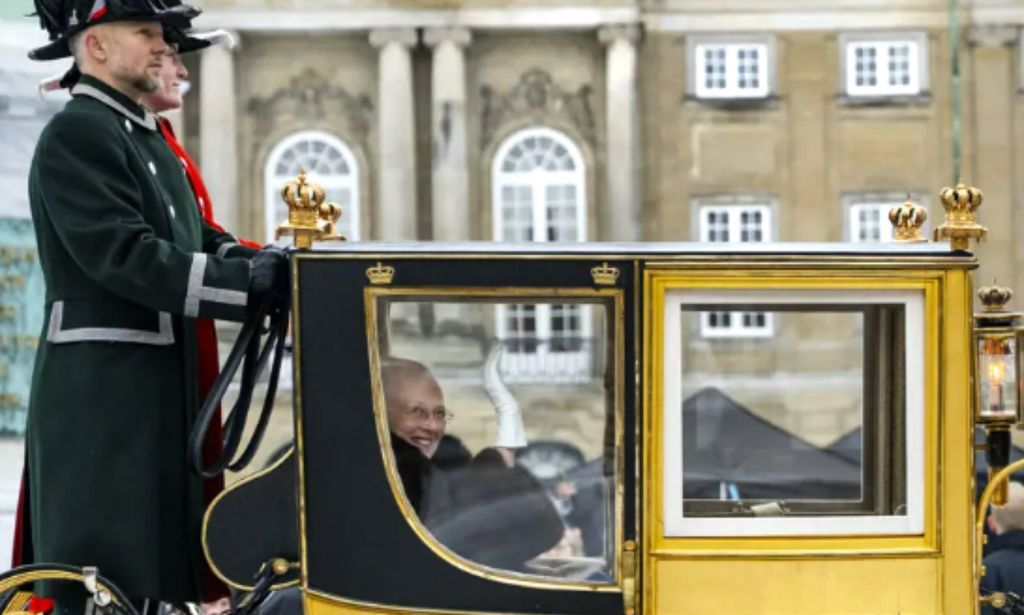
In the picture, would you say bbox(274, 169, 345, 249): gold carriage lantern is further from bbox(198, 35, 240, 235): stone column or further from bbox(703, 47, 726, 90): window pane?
bbox(703, 47, 726, 90): window pane

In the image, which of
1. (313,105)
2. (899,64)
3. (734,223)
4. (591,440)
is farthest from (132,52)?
(899,64)

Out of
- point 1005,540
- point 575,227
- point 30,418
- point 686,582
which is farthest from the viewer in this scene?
point 575,227

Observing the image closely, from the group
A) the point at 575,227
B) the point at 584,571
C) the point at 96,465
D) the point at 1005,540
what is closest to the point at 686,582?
the point at 584,571

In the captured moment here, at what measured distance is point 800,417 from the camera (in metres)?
2.59

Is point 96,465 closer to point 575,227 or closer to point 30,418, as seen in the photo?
point 30,418

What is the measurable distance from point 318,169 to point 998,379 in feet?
41.5

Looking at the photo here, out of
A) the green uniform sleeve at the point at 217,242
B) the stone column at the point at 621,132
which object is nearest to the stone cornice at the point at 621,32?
the stone column at the point at 621,132

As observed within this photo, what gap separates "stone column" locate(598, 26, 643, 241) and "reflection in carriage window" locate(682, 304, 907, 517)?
38.7 ft

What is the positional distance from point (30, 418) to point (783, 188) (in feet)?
42.0

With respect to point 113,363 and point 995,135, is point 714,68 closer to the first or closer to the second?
point 995,135

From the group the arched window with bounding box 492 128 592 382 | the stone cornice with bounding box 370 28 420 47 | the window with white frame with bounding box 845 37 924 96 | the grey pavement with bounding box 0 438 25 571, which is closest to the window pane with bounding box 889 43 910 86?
the window with white frame with bounding box 845 37 924 96

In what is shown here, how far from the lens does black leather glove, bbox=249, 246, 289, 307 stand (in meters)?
2.49

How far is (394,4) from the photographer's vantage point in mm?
14930

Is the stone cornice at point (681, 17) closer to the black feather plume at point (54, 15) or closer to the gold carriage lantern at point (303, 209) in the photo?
the black feather plume at point (54, 15)
